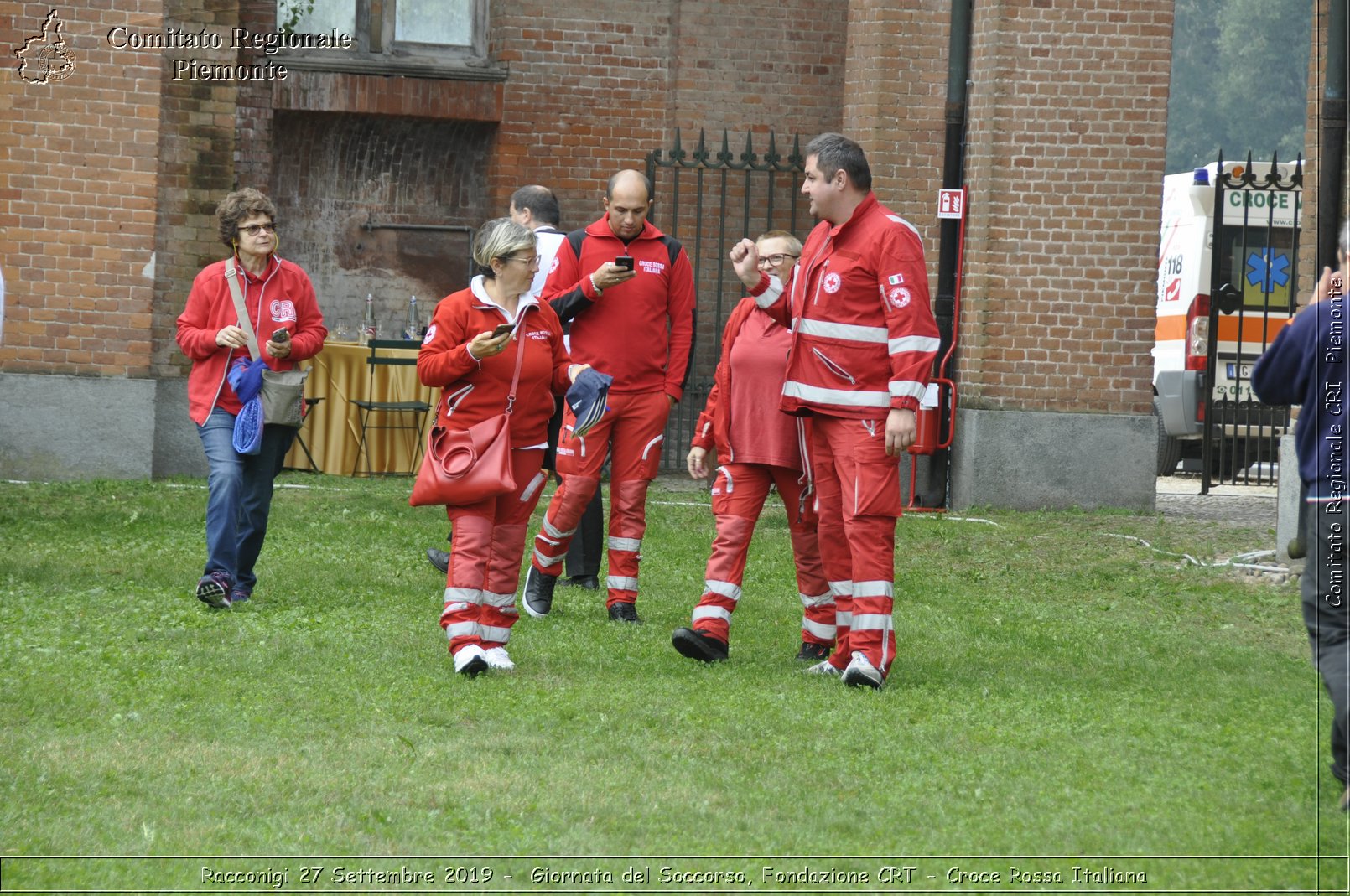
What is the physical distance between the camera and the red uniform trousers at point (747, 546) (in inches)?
265

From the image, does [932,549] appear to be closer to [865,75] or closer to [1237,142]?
[865,75]

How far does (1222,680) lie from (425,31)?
11.5 metres

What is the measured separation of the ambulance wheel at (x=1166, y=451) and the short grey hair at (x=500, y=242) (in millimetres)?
13643

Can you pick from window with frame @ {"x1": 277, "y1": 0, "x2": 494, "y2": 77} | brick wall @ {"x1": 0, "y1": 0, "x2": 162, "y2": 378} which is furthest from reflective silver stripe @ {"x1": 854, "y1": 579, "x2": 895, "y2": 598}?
window with frame @ {"x1": 277, "y1": 0, "x2": 494, "y2": 77}

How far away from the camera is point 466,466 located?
627 centimetres

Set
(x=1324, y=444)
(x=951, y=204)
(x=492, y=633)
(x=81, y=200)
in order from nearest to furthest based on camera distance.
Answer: (x=1324, y=444), (x=492, y=633), (x=951, y=204), (x=81, y=200)

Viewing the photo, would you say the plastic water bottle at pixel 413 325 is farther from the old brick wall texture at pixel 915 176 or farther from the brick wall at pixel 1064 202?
the brick wall at pixel 1064 202

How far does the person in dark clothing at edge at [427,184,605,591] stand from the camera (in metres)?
8.31

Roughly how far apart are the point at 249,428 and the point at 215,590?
2.55ft

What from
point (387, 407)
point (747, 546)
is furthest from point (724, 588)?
point (387, 407)

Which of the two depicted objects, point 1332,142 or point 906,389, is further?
point 1332,142

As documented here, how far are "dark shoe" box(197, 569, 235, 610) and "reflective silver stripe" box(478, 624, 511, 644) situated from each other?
1.77 meters

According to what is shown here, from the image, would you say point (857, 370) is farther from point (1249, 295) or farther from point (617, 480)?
point (1249, 295)

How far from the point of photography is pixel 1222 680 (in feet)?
22.0
